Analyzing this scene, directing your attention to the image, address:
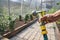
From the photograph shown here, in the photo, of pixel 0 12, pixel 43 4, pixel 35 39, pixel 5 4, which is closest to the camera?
pixel 35 39

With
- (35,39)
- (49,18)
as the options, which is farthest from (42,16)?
(35,39)

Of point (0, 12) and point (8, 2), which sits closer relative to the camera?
point (0, 12)

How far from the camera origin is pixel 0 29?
552 centimetres

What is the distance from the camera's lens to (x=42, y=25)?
1399mm

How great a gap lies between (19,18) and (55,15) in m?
10.2

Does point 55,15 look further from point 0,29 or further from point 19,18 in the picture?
point 19,18

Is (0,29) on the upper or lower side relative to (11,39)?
upper

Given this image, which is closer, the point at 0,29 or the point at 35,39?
the point at 0,29

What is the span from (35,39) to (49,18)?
4.80 metres

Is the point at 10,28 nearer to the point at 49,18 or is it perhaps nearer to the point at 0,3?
the point at 0,3

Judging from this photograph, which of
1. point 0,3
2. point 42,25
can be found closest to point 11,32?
point 0,3

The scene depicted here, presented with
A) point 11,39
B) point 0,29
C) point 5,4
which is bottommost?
point 11,39

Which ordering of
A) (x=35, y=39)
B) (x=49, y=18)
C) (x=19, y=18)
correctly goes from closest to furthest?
(x=49, y=18)
(x=35, y=39)
(x=19, y=18)

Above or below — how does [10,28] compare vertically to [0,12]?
below
